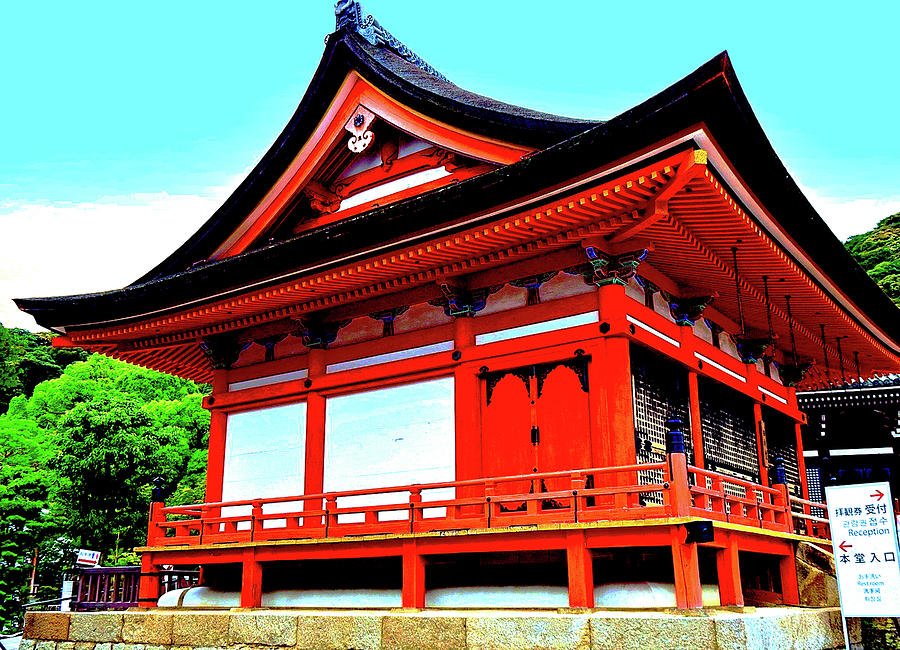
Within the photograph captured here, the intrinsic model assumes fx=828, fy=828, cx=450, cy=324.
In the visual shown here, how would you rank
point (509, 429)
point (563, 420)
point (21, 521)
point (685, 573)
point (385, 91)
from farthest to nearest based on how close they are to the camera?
1. point (21, 521)
2. point (385, 91)
3. point (509, 429)
4. point (563, 420)
5. point (685, 573)

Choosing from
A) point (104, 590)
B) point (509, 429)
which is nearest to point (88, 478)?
point (104, 590)

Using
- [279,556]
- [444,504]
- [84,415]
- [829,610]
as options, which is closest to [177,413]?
[84,415]

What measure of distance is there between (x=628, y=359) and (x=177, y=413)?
85.2ft

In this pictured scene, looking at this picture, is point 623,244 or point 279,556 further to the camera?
point 279,556

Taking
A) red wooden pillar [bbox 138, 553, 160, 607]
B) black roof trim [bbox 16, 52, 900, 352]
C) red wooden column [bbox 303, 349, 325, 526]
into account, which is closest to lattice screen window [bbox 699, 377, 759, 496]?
black roof trim [bbox 16, 52, 900, 352]

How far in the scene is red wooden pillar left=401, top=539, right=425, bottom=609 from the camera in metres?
10.2

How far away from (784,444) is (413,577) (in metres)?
9.83

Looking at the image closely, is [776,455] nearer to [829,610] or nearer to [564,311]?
[829,610]

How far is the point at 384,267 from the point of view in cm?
1148

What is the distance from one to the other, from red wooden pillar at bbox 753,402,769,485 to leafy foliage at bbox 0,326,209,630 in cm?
1529

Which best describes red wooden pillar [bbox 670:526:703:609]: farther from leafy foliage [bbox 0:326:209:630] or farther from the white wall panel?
leafy foliage [bbox 0:326:209:630]

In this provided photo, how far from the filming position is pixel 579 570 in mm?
9109

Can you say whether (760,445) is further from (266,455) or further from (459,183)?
(266,455)

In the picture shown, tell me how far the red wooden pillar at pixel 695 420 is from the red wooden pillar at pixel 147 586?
28.3 feet
